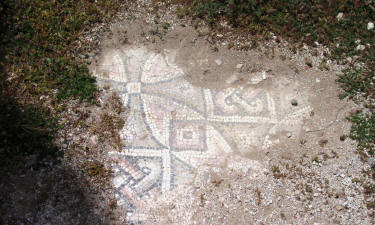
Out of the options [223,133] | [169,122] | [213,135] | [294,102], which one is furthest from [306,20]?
[169,122]

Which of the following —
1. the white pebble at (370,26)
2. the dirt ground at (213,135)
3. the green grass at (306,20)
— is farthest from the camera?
the white pebble at (370,26)

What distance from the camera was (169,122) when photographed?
667 cm

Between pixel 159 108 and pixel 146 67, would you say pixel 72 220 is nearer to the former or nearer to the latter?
pixel 159 108

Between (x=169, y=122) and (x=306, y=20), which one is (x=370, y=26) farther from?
(x=169, y=122)

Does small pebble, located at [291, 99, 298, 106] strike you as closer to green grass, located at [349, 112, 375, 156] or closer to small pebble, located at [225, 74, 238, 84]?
green grass, located at [349, 112, 375, 156]

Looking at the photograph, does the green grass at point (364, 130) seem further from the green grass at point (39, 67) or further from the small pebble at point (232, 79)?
the green grass at point (39, 67)

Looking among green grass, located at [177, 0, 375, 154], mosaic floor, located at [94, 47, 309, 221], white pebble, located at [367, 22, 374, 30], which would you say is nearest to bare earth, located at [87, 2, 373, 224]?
mosaic floor, located at [94, 47, 309, 221]

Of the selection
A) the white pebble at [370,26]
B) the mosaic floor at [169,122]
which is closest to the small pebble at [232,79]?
the mosaic floor at [169,122]

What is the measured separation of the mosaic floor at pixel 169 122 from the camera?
6156 mm

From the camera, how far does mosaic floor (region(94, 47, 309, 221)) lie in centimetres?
616

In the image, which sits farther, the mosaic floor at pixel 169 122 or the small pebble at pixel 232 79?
the small pebble at pixel 232 79

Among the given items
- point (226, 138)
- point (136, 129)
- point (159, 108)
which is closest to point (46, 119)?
point (136, 129)

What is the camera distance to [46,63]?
22.7 ft

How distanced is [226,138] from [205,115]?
2.08 ft
